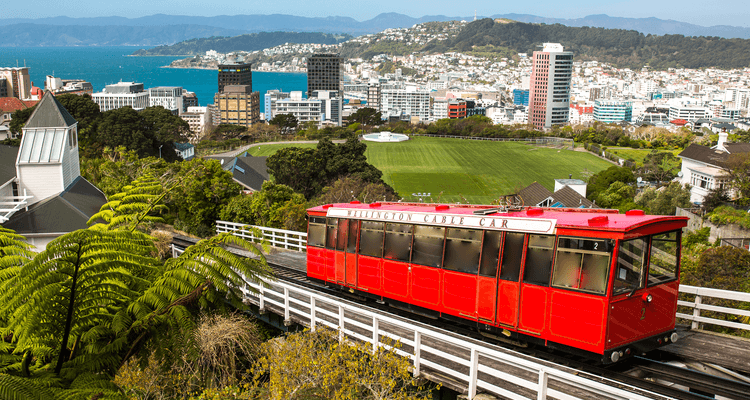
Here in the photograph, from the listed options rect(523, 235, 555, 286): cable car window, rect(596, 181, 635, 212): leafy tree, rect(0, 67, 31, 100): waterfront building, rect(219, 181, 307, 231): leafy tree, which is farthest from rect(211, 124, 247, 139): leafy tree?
rect(523, 235, 555, 286): cable car window

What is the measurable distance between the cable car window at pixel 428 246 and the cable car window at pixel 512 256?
1.46 m

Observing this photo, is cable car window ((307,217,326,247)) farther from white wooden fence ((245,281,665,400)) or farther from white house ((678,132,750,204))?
white house ((678,132,750,204))

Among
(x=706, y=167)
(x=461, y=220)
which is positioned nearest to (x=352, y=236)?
(x=461, y=220)

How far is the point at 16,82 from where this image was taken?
166 meters

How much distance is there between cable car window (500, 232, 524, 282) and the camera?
Answer: 31.2 ft

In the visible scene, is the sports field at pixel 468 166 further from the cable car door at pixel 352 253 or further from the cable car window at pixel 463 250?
the cable car window at pixel 463 250

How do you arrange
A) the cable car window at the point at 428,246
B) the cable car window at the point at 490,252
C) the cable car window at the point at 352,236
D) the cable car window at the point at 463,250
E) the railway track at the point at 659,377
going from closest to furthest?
the railway track at the point at 659,377, the cable car window at the point at 490,252, the cable car window at the point at 463,250, the cable car window at the point at 428,246, the cable car window at the point at 352,236

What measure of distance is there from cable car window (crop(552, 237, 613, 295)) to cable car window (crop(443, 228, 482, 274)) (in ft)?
Answer: 5.15

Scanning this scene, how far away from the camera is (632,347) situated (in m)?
8.67

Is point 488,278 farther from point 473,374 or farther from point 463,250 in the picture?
point 473,374

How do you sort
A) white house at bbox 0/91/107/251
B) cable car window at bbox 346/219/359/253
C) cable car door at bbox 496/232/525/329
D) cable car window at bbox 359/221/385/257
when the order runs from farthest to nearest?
white house at bbox 0/91/107/251, cable car window at bbox 346/219/359/253, cable car window at bbox 359/221/385/257, cable car door at bbox 496/232/525/329

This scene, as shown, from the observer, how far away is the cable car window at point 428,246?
10953 millimetres

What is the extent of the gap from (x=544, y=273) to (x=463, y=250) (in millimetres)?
1690

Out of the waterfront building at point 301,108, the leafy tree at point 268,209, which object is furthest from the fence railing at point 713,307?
the waterfront building at point 301,108
